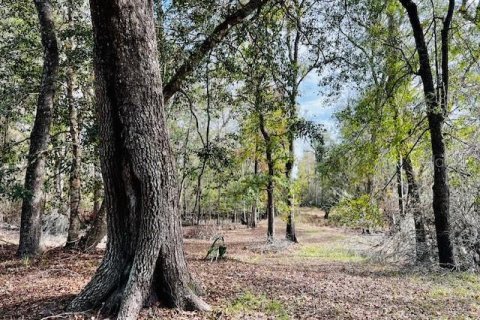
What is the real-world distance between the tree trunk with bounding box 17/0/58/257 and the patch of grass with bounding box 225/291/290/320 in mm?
5626

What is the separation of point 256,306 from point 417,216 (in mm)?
6841

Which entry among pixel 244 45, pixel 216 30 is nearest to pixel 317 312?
pixel 216 30

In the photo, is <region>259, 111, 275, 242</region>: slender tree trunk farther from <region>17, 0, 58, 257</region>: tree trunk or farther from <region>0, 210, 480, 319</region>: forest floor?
<region>17, 0, 58, 257</region>: tree trunk

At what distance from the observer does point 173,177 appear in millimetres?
4559

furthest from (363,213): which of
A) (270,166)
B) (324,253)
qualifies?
(270,166)

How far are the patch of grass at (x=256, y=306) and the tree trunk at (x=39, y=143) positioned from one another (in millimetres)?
5626

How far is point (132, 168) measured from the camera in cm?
425

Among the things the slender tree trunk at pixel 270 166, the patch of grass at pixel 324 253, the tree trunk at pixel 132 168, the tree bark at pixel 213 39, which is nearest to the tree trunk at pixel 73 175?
the tree bark at pixel 213 39

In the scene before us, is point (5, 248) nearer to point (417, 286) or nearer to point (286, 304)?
point (286, 304)

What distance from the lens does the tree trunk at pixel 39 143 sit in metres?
8.61

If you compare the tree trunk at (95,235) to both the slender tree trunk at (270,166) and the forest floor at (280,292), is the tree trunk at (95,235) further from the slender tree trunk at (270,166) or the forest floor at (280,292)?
the slender tree trunk at (270,166)

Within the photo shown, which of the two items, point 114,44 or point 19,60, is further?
point 19,60

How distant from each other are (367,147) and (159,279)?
7.98 meters

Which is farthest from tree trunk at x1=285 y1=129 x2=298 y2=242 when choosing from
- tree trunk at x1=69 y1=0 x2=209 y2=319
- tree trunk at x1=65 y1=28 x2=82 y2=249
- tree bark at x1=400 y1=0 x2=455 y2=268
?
tree trunk at x1=69 y1=0 x2=209 y2=319
